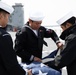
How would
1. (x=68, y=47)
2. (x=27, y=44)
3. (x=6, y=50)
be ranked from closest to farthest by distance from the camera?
1. (x=6, y=50)
2. (x=68, y=47)
3. (x=27, y=44)

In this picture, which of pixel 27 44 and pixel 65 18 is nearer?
pixel 65 18

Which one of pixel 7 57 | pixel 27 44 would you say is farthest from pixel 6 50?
pixel 27 44

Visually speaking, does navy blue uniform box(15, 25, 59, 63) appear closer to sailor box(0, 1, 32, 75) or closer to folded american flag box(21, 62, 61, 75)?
folded american flag box(21, 62, 61, 75)

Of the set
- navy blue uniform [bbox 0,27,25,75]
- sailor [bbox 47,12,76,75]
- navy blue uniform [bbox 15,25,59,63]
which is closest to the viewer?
navy blue uniform [bbox 0,27,25,75]

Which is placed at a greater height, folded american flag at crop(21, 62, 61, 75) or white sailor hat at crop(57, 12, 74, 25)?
white sailor hat at crop(57, 12, 74, 25)

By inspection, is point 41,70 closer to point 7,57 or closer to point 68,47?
point 68,47

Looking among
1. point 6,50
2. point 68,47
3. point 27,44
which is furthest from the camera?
point 27,44

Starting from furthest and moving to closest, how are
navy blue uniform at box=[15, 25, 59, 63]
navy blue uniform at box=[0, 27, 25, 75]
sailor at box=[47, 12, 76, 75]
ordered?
navy blue uniform at box=[15, 25, 59, 63] → sailor at box=[47, 12, 76, 75] → navy blue uniform at box=[0, 27, 25, 75]

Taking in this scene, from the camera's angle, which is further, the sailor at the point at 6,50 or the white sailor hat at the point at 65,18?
the white sailor hat at the point at 65,18

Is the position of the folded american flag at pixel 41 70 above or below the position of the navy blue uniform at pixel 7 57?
below

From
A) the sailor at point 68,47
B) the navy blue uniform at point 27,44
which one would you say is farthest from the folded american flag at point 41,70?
the navy blue uniform at point 27,44

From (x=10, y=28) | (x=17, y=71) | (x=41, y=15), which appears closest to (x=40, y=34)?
(x=41, y=15)

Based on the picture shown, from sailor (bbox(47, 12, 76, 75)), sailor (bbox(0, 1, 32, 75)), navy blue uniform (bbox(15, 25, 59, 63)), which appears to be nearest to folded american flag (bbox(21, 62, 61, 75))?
sailor (bbox(47, 12, 76, 75))

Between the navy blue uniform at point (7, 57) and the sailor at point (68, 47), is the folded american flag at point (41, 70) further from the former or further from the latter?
the navy blue uniform at point (7, 57)
